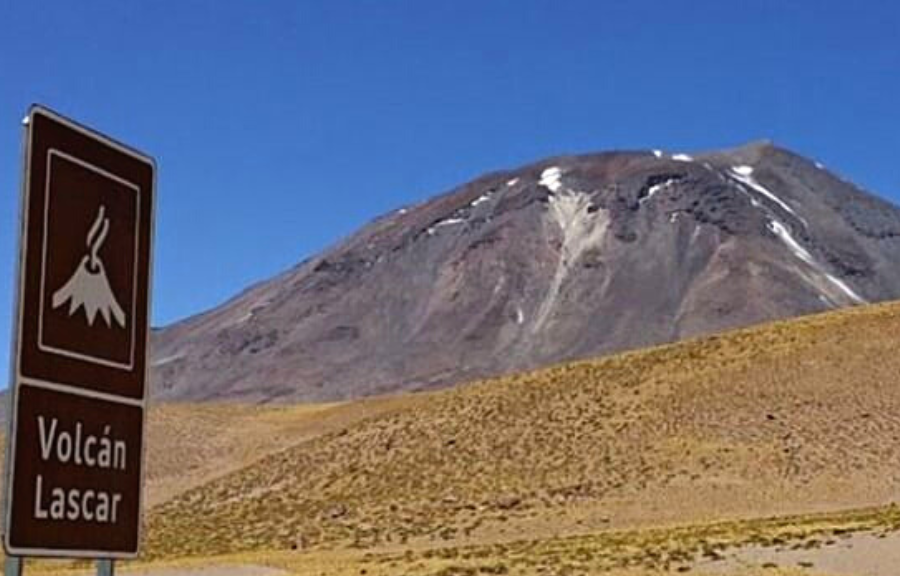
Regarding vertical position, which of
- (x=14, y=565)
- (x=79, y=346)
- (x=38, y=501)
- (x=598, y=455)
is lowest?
(x=14, y=565)

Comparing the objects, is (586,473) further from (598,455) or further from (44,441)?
(44,441)

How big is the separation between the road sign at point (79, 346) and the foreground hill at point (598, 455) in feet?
144

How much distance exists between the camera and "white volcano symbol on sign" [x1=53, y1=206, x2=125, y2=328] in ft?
15.4

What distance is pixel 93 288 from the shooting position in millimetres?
4809

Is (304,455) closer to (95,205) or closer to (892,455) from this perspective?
(892,455)

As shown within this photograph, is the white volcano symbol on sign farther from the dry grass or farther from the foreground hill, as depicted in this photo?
the foreground hill

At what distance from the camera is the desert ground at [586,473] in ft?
127

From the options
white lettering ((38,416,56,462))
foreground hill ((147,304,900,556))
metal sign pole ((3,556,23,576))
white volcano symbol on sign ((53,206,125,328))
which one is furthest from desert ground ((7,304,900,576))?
metal sign pole ((3,556,23,576))

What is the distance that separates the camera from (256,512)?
201 ft

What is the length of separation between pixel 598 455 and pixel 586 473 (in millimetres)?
2048

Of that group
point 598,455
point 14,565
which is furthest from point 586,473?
point 14,565

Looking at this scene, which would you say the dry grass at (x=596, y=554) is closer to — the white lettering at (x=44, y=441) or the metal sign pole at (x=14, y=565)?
the white lettering at (x=44, y=441)

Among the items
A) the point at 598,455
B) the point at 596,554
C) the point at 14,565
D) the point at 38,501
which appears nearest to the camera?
the point at 14,565

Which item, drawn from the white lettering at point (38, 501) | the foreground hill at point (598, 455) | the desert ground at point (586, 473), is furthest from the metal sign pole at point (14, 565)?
the foreground hill at point (598, 455)
